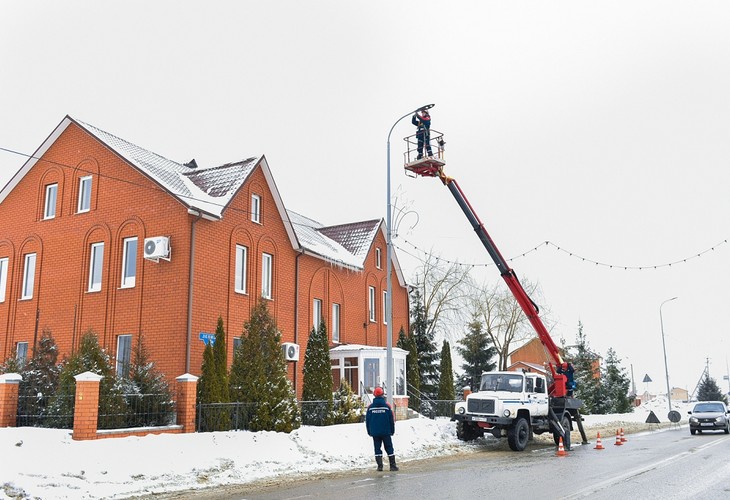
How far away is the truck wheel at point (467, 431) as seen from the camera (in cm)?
2136

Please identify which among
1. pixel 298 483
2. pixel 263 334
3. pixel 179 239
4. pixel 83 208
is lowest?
pixel 298 483

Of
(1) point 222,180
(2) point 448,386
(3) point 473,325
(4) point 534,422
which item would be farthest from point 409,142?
(3) point 473,325

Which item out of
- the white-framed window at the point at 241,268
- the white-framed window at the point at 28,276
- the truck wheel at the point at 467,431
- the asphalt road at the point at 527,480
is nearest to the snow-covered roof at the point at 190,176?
the white-framed window at the point at 241,268

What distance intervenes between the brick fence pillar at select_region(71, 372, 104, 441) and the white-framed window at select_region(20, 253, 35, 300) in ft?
40.2

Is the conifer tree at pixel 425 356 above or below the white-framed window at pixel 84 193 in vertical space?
below

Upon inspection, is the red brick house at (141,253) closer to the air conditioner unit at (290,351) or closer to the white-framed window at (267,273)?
the white-framed window at (267,273)

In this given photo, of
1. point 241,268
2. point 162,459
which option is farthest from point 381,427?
point 241,268

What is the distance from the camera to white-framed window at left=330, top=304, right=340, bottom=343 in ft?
97.0

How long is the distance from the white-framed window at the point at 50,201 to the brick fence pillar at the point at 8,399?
36.8 feet

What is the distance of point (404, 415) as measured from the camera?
25297 millimetres

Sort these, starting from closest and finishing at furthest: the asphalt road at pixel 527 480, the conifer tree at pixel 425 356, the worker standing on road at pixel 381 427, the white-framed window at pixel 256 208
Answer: the asphalt road at pixel 527 480
the worker standing on road at pixel 381 427
the white-framed window at pixel 256 208
the conifer tree at pixel 425 356

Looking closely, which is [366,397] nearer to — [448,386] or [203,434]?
[448,386]

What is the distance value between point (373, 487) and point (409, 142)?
41.5 feet

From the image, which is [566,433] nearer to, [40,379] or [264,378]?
[264,378]
